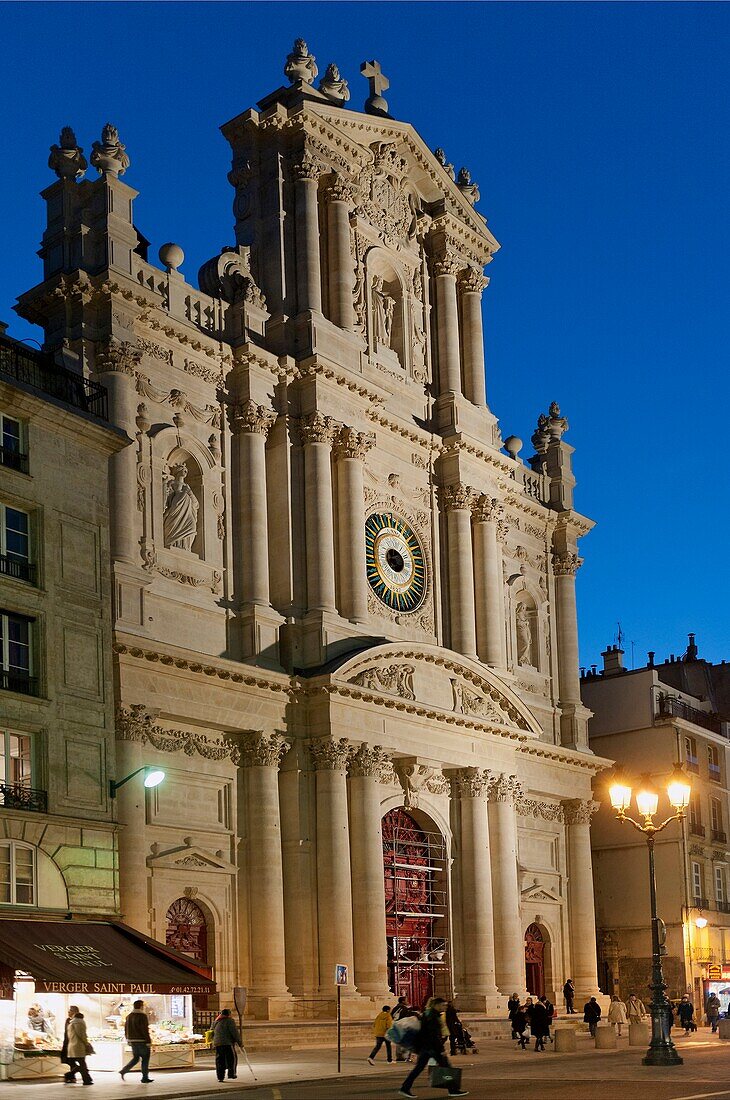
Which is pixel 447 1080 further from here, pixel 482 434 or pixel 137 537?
pixel 482 434

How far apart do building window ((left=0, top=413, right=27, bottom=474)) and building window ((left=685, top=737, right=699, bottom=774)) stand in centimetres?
3888

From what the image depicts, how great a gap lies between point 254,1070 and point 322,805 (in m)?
11.8

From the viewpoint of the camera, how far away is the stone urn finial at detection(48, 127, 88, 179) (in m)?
41.7

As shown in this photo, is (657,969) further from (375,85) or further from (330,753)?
(375,85)

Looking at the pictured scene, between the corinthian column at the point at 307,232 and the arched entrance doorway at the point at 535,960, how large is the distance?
72.7ft

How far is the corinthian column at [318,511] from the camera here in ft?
144

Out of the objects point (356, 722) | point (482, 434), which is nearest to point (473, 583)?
point (482, 434)

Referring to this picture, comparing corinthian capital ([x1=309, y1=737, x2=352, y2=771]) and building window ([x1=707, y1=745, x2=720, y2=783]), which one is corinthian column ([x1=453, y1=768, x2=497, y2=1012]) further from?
building window ([x1=707, y1=745, x2=720, y2=783])

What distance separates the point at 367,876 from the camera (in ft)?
140

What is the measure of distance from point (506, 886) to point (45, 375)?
22733mm

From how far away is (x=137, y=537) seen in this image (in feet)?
129

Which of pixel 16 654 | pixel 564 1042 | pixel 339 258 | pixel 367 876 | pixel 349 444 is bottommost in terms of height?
pixel 564 1042

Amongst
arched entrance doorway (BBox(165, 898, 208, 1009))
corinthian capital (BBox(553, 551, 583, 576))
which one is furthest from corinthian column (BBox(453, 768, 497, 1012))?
corinthian capital (BBox(553, 551, 583, 576))

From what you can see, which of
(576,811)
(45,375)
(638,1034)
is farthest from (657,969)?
(576,811)
